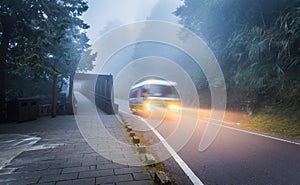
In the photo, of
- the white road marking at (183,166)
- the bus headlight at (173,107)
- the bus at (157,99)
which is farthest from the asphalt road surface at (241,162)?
the bus headlight at (173,107)

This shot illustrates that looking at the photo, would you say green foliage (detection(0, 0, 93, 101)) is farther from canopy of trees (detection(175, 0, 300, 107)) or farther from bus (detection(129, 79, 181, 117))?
canopy of trees (detection(175, 0, 300, 107))

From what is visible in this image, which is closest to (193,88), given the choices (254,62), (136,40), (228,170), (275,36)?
(254,62)

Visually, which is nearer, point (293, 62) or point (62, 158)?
point (62, 158)

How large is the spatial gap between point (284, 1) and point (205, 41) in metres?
7.87

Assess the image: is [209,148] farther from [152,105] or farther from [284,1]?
[284,1]

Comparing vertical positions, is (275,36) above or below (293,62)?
above

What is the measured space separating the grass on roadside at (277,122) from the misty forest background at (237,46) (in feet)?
0.34

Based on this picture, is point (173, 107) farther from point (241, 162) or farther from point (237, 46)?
point (241, 162)

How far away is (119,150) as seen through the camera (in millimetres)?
5070

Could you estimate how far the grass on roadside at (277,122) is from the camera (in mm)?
7260

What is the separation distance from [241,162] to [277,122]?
5585 millimetres

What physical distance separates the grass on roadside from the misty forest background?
0.34 ft

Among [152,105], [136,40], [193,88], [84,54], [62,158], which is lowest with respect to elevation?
[62,158]

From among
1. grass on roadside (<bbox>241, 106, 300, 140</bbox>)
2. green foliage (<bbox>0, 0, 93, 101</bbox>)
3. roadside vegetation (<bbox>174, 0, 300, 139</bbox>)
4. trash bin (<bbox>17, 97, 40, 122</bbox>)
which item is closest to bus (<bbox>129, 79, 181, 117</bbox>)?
roadside vegetation (<bbox>174, 0, 300, 139</bbox>)
